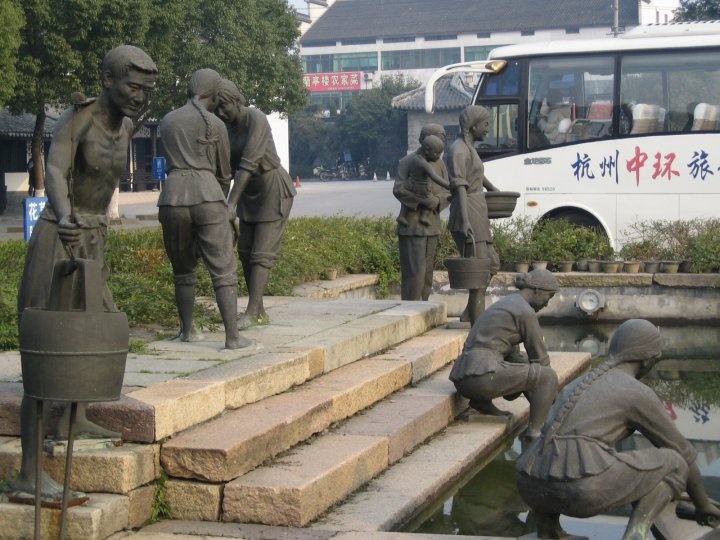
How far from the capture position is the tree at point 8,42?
21.8 metres

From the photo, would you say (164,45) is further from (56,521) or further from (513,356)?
(56,521)

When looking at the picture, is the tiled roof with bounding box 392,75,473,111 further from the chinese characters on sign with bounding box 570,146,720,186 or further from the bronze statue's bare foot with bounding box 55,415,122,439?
the bronze statue's bare foot with bounding box 55,415,122,439

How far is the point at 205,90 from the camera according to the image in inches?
296

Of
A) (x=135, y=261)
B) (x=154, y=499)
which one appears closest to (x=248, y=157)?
(x=154, y=499)

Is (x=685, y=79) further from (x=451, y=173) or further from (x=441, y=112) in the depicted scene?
(x=441, y=112)

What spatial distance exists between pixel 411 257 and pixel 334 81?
63.1m

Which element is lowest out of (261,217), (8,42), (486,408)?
(486,408)

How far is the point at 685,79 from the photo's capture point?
1661 centimetres

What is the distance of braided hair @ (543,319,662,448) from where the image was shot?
4898mm

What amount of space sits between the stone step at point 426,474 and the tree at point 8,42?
1548 centimetres

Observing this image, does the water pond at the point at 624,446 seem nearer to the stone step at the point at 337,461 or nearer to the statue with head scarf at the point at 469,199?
the stone step at the point at 337,461

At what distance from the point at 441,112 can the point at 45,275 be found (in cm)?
4708

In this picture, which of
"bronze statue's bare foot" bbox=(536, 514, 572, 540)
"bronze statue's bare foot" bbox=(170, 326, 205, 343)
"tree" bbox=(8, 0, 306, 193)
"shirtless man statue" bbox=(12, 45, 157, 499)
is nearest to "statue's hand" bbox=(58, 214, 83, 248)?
"shirtless man statue" bbox=(12, 45, 157, 499)

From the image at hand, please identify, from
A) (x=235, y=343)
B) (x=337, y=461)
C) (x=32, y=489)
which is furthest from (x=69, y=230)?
(x=235, y=343)
